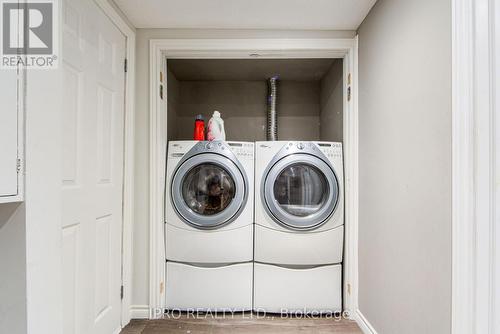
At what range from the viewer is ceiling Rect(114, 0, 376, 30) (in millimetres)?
1923

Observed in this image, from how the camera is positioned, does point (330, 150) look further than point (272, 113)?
No

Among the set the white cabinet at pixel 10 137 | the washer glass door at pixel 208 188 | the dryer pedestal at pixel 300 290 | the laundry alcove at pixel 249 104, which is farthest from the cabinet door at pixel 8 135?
the laundry alcove at pixel 249 104

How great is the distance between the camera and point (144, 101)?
228 cm

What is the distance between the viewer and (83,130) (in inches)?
63.1

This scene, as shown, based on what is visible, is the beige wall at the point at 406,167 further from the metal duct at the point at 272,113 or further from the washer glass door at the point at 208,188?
the metal duct at the point at 272,113

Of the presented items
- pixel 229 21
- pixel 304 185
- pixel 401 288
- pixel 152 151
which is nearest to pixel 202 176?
pixel 152 151

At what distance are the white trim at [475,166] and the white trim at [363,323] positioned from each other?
93cm

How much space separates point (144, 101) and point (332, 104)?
5.48ft

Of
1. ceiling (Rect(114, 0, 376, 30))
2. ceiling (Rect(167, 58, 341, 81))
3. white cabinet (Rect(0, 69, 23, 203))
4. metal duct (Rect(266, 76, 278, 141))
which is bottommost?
white cabinet (Rect(0, 69, 23, 203))

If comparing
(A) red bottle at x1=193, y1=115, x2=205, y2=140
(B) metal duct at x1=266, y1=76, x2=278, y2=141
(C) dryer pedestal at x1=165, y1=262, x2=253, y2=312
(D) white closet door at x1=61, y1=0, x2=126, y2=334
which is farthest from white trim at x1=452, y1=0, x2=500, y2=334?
(B) metal duct at x1=266, y1=76, x2=278, y2=141

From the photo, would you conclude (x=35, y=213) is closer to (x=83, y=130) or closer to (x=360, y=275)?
(x=83, y=130)

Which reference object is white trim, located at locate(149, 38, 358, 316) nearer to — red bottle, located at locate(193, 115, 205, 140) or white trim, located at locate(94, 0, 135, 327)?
white trim, located at locate(94, 0, 135, 327)

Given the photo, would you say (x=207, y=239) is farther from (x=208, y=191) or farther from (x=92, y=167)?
(x=92, y=167)

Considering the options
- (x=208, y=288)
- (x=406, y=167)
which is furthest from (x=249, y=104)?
(x=406, y=167)
